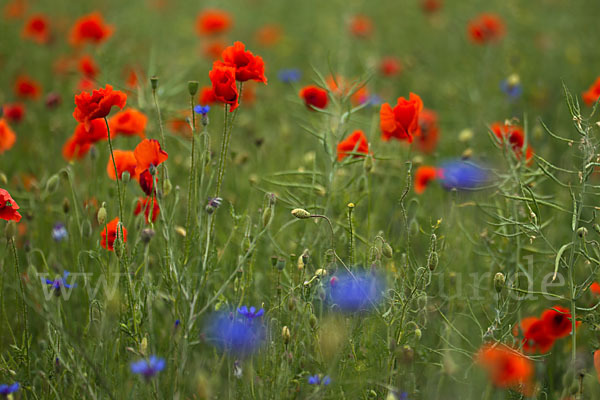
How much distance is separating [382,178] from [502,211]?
562mm

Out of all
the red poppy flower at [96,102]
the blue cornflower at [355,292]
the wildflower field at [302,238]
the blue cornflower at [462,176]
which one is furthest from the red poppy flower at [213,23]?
the blue cornflower at [355,292]

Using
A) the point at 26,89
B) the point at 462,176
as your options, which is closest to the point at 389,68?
the point at 462,176

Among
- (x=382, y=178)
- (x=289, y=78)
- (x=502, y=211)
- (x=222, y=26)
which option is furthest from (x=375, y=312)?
(x=222, y=26)

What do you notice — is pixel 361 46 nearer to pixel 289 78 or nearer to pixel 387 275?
pixel 289 78

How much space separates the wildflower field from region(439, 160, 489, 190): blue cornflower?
0.02m

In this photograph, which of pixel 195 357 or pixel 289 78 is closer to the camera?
pixel 195 357

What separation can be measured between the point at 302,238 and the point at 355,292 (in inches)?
17.7

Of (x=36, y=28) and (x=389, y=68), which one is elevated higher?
(x=36, y=28)

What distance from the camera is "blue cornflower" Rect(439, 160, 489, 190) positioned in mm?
2279

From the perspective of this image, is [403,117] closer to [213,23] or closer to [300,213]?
[300,213]

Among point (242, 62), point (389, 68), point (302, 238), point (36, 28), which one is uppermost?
point (36, 28)

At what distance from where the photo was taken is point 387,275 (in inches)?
73.3

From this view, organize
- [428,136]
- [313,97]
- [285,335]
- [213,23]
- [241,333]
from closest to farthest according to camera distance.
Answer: [285,335] → [241,333] → [313,97] → [428,136] → [213,23]

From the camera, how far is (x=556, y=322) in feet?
5.82
